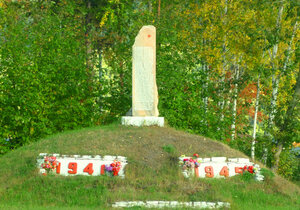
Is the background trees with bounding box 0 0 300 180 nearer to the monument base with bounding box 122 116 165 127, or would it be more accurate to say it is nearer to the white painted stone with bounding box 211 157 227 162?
the monument base with bounding box 122 116 165 127

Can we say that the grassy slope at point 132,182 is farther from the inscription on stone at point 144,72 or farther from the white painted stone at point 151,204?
the inscription on stone at point 144,72

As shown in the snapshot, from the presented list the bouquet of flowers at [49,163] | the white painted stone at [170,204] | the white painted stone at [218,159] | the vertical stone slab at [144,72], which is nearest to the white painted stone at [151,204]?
the white painted stone at [170,204]

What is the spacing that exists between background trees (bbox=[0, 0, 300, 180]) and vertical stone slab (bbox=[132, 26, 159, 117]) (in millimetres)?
2690

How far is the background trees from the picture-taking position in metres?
16.1

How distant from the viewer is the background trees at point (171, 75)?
52.9 ft

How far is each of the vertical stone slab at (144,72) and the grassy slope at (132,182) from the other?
4.72 ft

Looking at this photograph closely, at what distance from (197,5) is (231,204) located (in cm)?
1457

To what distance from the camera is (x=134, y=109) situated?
1464cm

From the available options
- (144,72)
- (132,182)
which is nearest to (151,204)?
(132,182)

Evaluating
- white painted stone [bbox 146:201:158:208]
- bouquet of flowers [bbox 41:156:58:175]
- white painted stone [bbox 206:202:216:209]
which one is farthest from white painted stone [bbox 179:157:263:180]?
bouquet of flowers [bbox 41:156:58:175]

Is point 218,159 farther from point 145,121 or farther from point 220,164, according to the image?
point 145,121

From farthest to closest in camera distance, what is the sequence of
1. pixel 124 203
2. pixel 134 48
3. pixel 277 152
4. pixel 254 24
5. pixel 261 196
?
pixel 254 24 → pixel 277 152 → pixel 134 48 → pixel 261 196 → pixel 124 203

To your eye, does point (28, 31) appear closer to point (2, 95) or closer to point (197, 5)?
point (2, 95)

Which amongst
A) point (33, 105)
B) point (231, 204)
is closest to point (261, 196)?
point (231, 204)
